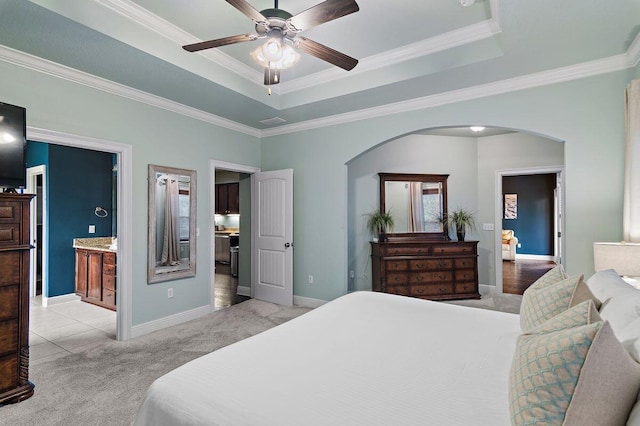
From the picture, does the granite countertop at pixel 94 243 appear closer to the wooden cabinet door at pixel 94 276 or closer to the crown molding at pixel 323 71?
the wooden cabinet door at pixel 94 276

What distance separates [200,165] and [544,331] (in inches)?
157

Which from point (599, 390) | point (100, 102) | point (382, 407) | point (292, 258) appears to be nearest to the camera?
point (599, 390)

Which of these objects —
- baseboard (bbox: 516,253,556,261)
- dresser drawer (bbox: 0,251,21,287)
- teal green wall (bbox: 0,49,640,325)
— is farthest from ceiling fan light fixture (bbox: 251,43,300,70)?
baseboard (bbox: 516,253,556,261)

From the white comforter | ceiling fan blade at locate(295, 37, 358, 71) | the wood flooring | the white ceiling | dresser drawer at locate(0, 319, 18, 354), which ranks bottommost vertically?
the wood flooring

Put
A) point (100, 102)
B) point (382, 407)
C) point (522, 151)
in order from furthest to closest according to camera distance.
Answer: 1. point (522, 151)
2. point (100, 102)
3. point (382, 407)

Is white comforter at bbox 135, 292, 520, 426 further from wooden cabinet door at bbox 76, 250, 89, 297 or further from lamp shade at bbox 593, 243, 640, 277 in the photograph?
wooden cabinet door at bbox 76, 250, 89, 297

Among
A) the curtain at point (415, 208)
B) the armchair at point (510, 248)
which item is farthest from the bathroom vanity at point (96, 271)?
the armchair at point (510, 248)

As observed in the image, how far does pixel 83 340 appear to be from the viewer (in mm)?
3412

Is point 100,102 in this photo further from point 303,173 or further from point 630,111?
point 630,111

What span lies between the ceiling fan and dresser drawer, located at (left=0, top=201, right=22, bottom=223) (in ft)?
5.42

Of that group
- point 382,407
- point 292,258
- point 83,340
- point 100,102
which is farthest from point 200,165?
point 382,407

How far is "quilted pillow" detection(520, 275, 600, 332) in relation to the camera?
1.43 m

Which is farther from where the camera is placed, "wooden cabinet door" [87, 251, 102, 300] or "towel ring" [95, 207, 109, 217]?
"towel ring" [95, 207, 109, 217]

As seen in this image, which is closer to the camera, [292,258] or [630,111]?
[630,111]
